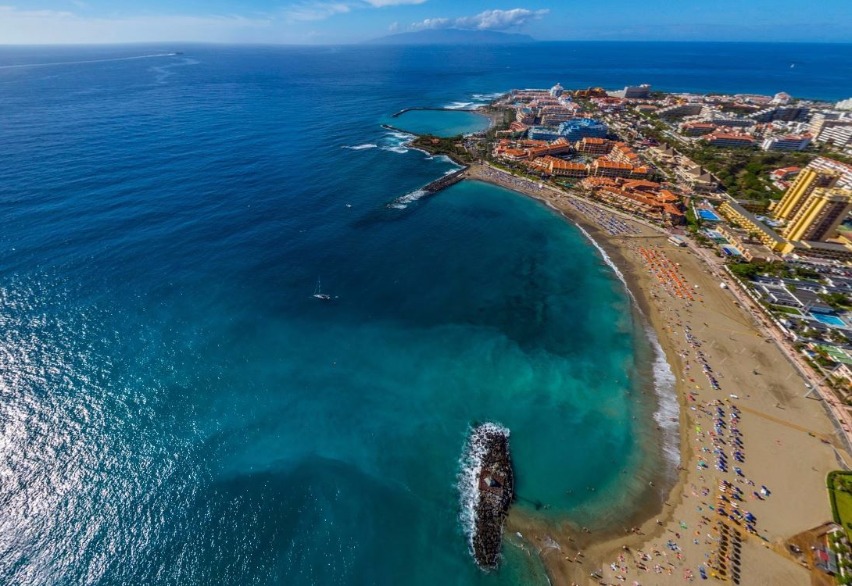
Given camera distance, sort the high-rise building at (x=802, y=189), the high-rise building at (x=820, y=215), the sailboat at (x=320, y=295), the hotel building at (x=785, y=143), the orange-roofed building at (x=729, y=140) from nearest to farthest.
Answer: the sailboat at (x=320, y=295) < the high-rise building at (x=820, y=215) < the high-rise building at (x=802, y=189) < the hotel building at (x=785, y=143) < the orange-roofed building at (x=729, y=140)

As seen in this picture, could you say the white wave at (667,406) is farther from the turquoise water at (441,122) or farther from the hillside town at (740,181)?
the turquoise water at (441,122)

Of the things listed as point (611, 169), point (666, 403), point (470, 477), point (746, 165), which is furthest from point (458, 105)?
point (470, 477)

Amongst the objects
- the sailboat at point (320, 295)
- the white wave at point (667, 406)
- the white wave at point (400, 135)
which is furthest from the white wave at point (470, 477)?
the white wave at point (400, 135)

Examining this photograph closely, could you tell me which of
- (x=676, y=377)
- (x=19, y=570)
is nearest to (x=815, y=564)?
(x=676, y=377)

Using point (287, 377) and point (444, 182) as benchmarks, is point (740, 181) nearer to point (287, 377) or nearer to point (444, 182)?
point (444, 182)

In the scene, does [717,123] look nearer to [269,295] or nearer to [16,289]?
[269,295]

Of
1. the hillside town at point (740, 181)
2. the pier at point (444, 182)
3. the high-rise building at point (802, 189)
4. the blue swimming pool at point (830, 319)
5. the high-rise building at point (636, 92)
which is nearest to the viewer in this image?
the blue swimming pool at point (830, 319)
